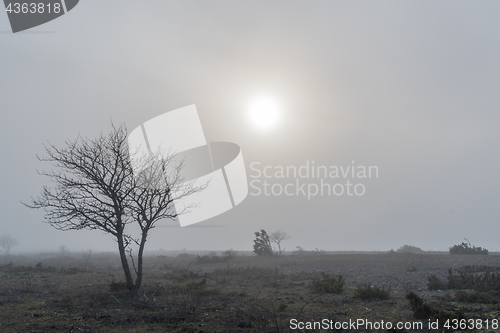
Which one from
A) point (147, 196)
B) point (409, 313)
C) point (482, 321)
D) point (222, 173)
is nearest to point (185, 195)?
point (147, 196)

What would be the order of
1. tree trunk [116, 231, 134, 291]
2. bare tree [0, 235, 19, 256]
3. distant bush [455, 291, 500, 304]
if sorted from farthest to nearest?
bare tree [0, 235, 19, 256]
tree trunk [116, 231, 134, 291]
distant bush [455, 291, 500, 304]

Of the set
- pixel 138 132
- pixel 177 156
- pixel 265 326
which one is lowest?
pixel 265 326

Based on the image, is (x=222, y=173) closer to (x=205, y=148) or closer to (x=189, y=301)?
(x=205, y=148)

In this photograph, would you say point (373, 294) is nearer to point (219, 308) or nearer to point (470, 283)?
point (470, 283)

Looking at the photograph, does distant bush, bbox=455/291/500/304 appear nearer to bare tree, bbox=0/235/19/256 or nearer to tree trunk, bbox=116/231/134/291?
tree trunk, bbox=116/231/134/291

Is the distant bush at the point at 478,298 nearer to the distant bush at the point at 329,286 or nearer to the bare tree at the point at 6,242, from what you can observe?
the distant bush at the point at 329,286

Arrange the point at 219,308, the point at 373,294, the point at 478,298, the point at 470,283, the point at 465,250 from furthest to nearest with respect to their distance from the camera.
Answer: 1. the point at 465,250
2. the point at 470,283
3. the point at 373,294
4. the point at 219,308
5. the point at 478,298

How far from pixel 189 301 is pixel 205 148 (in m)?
16.1

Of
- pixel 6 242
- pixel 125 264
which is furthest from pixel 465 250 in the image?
pixel 6 242

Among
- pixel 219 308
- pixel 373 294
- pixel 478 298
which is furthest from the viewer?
pixel 373 294

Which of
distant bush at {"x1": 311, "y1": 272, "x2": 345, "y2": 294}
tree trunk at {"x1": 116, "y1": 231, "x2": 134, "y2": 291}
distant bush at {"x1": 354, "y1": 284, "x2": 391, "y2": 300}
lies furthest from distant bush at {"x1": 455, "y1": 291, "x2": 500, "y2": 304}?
tree trunk at {"x1": 116, "y1": 231, "x2": 134, "y2": 291}

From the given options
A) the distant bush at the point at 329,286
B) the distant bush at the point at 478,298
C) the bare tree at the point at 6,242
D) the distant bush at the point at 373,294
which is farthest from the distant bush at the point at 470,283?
the bare tree at the point at 6,242

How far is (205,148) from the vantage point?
25.2 m

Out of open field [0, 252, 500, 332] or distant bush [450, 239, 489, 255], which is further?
distant bush [450, 239, 489, 255]
